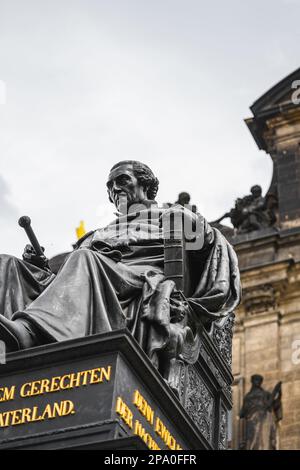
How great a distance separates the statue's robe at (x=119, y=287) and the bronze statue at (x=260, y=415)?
9.71 metres

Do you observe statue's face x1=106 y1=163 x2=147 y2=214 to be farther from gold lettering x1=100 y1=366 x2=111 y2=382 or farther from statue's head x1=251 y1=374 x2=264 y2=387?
statue's head x1=251 y1=374 x2=264 y2=387

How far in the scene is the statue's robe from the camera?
5578 mm

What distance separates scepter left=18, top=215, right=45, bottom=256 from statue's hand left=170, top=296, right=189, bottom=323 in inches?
42.3

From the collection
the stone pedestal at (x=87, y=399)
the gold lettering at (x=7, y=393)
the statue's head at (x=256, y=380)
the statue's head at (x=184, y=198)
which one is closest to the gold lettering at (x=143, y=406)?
the stone pedestal at (x=87, y=399)

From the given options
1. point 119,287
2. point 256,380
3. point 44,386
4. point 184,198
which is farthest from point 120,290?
point 184,198

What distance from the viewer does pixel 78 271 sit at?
19.0ft

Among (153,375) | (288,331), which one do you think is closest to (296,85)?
(288,331)

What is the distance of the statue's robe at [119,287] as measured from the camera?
558 cm

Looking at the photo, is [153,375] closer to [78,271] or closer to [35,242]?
[78,271]

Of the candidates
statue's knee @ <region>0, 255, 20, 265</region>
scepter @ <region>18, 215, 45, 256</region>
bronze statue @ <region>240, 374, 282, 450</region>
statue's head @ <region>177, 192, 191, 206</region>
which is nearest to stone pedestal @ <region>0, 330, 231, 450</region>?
statue's knee @ <region>0, 255, 20, 265</region>

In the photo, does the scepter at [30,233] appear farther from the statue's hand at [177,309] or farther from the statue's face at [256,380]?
the statue's face at [256,380]

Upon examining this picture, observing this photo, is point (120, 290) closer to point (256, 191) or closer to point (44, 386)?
point (44, 386)
